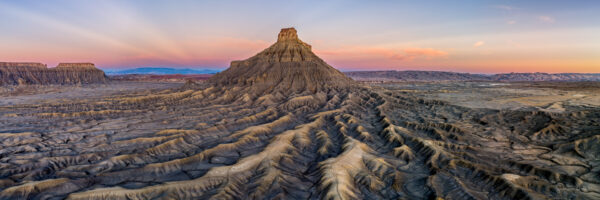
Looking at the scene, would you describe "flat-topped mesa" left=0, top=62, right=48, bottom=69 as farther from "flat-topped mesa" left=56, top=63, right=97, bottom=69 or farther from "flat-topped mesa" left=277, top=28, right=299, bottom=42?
"flat-topped mesa" left=277, top=28, right=299, bottom=42

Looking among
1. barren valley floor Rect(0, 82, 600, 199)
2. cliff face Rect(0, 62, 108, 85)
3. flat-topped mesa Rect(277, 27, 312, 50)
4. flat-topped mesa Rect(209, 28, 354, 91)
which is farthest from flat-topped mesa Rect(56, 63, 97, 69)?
flat-topped mesa Rect(277, 27, 312, 50)

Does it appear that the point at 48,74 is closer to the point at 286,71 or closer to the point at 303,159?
the point at 286,71

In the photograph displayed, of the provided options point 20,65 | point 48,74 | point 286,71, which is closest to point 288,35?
point 286,71

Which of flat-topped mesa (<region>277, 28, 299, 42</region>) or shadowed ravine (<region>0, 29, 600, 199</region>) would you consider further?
flat-topped mesa (<region>277, 28, 299, 42</region>)

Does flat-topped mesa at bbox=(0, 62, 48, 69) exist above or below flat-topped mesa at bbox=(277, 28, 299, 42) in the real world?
below

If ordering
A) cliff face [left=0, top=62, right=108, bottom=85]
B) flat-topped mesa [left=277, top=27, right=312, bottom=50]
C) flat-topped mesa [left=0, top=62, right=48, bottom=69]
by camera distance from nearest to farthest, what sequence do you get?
flat-topped mesa [left=277, top=27, right=312, bottom=50], cliff face [left=0, top=62, right=108, bottom=85], flat-topped mesa [left=0, top=62, right=48, bottom=69]

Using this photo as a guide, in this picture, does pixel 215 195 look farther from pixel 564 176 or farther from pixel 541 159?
pixel 541 159

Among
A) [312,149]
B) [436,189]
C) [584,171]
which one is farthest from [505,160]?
[312,149]
